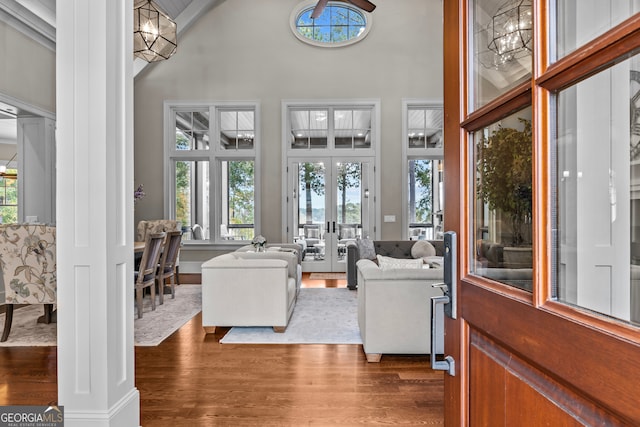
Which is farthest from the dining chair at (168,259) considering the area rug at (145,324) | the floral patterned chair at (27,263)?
the floral patterned chair at (27,263)

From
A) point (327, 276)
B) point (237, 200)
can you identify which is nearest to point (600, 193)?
point (327, 276)

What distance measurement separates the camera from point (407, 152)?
6.71m

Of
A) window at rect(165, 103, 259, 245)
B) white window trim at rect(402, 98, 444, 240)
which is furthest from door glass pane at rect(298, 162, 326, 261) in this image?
white window trim at rect(402, 98, 444, 240)

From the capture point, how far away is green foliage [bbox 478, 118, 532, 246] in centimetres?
63

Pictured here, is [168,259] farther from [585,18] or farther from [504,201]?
[585,18]

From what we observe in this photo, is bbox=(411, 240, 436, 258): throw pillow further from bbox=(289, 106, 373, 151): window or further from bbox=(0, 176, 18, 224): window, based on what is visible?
bbox=(0, 176, 18, 224): window

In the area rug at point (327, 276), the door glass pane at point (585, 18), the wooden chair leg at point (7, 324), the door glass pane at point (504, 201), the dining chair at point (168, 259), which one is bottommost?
the area rug at point (327, 276)

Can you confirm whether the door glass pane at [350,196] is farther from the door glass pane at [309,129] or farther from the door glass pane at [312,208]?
the door glass pane at [309,129]

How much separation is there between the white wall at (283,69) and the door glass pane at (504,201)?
597cm

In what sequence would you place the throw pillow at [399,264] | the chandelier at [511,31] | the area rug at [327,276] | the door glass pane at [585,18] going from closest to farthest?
the door glass pane at [585,18] → the chandelier at [511,31] → the throw pillow at [399,264] → the area rug at [327,276]

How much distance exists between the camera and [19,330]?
3.35 meters

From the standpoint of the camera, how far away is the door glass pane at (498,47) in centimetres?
63

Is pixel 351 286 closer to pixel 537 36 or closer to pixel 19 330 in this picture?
pixel 19 330

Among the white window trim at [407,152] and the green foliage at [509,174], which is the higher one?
the white window trim at [407,152]
